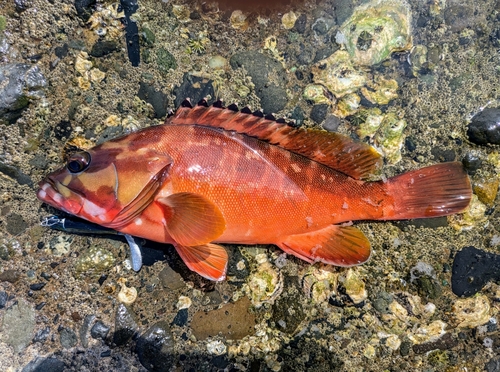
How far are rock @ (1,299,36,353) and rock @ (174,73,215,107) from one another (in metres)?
1.81

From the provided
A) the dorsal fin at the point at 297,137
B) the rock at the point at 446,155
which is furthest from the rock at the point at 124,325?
the rock at the point at 446,155

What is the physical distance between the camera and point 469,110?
301 centimetres

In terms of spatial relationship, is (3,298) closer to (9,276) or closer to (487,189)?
(9,276)

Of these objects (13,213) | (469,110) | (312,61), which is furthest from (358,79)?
(13,213)

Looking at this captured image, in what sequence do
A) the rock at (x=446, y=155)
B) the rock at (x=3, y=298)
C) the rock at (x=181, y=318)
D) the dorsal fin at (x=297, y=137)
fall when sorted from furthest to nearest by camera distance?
the rock at (x=446, y=155) → the rock at (x=181, y=318) → the rock at (x=3, y=298) → the dorsal fin at (x=297, y=137)

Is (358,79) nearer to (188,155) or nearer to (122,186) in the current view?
(188,155)

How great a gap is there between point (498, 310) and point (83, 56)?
3554mm

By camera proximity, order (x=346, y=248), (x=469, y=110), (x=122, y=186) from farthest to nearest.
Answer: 1. (x=469, y=110)
2. (x=346, y=248)
3. (x=122, y=186)

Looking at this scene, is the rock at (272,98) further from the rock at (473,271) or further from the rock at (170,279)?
the rock at (473,271)

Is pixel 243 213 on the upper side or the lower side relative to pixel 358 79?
lower

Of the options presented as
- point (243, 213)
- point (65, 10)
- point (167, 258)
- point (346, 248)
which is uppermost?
point (65, 10)

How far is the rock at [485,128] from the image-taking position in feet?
9.49

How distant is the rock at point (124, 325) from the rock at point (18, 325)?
A: 58cm

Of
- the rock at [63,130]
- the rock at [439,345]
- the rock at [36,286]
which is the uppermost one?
the rock at [63,130]
